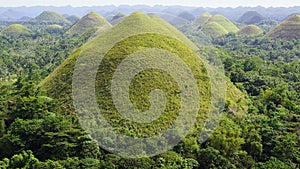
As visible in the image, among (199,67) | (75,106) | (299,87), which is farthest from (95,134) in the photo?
(299,87)

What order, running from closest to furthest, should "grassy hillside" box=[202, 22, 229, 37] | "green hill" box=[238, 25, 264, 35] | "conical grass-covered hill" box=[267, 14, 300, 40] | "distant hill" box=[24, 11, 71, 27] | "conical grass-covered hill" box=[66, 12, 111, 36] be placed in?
"conical grass-covered hill" box=[267, 14, 300, 40], "grassy hillside" box=[202, 22, 229, 37], "green hill" box=[238, 25, 264, 35], "conical grass-covered hill" box=[66, 12, 111, 36], "distant hill" box=[24, 11, 71, 27]

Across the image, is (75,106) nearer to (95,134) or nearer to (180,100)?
(95,134)

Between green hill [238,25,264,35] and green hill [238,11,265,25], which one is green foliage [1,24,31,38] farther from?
green hill [238,11,265,25]

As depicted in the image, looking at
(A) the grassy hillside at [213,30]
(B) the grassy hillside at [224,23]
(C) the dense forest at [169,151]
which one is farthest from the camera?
(B) the grassy hillside at [224,23]

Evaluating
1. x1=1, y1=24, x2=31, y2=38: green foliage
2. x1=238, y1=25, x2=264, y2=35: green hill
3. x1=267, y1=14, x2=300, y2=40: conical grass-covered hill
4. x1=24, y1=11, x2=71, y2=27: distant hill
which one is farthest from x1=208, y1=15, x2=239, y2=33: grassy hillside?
x1=24, y1=11, x2=71, y2=27: distant hill

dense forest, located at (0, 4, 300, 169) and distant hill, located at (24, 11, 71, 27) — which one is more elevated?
dense forest, located at (0, 4, 300, 169)

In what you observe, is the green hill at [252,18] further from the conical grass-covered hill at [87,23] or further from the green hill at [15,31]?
the green hill at [15,31]

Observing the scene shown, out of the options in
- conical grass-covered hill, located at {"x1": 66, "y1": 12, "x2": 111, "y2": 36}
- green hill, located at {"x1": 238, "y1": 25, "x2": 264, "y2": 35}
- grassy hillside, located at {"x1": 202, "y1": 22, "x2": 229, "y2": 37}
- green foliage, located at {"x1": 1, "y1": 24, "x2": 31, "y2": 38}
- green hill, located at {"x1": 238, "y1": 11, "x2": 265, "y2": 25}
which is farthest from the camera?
green hill, located at {"x1": 238, "y1": 11, "x2": 265, "y2": 25}

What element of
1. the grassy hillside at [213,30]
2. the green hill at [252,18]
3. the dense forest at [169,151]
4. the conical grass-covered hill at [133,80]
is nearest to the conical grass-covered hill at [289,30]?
the grassy hillside at [213,30]

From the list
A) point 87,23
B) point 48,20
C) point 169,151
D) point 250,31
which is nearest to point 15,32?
point 87,23
